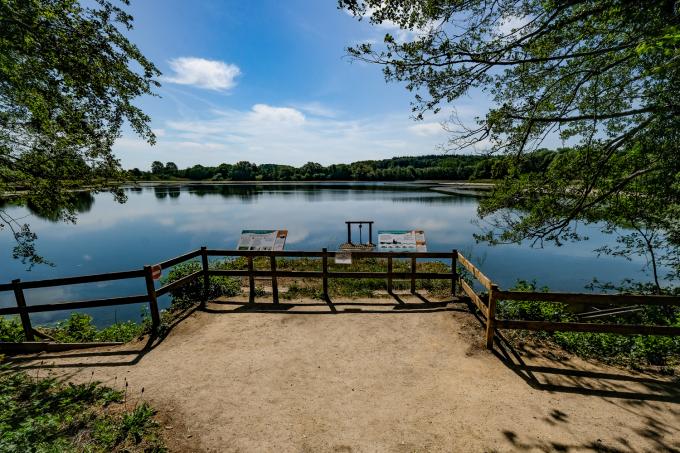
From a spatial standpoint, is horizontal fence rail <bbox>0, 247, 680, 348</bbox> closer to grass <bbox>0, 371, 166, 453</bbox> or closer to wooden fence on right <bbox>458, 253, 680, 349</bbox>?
wooden fence on right <bbox>458, 253, 680, 349</bbox>

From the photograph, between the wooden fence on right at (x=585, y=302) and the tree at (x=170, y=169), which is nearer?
the wooden fence on right at (x=585, y=302)

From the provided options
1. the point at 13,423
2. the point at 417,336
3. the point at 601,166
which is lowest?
the point at 417,336

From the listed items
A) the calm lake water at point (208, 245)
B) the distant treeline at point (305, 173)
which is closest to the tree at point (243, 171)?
the distant treeline at point (305, 173)

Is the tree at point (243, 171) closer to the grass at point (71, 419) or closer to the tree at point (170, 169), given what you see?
the tree at point (170, 169)

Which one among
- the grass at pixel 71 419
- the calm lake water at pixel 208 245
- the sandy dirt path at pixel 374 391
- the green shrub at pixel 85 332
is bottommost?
the calm lake water at pixel 208 245

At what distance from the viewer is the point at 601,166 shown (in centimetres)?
740

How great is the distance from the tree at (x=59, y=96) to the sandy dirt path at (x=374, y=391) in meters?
4.66

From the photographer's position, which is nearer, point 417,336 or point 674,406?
point 674,406

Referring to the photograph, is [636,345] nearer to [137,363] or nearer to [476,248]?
[137,363]

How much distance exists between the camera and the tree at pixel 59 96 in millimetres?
5930

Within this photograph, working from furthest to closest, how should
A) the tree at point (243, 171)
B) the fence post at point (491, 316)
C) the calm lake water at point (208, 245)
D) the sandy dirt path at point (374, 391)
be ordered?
the tree at point (243, 171)
the calm lake water at point (208, 245)
the fence post at point (491, 316)
the sandy dirt path at point (374, 391)

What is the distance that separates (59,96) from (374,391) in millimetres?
9458

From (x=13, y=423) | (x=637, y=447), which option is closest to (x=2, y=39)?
(x=13, y=423)

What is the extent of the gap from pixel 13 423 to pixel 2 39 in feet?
20.7
